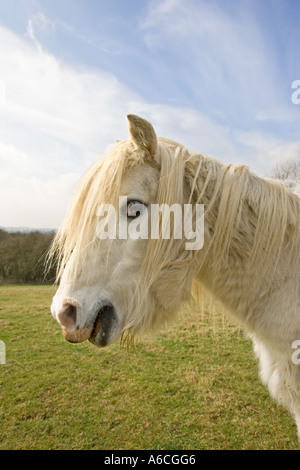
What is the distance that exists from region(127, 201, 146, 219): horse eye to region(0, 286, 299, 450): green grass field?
825 millimetres

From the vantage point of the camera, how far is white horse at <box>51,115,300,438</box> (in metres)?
1.40

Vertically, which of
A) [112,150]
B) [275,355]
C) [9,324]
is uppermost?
[112,150]

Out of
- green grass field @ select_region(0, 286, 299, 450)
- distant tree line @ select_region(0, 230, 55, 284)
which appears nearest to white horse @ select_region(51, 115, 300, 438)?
green grass field @ select_region(0, 286, 299, 450)

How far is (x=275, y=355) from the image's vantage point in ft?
5.40

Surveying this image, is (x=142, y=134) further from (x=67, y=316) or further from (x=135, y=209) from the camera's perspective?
(x=67, y=316)

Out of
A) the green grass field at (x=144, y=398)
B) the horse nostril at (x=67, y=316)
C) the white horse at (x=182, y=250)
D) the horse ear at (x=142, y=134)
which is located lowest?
the green grass field at (x=144, y=398)

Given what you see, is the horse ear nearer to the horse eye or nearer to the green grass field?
the horse eye

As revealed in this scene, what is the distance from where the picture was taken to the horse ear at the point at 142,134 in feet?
4.56

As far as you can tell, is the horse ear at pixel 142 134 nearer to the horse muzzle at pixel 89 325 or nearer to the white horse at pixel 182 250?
the white horse at pixel 182 250

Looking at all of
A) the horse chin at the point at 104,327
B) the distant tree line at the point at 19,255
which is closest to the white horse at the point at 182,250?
the horse chin at the point at 104,327

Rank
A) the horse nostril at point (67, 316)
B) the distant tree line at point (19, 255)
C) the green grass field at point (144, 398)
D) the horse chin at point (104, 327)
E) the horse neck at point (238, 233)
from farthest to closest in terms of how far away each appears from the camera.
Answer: the distant tree line at point (19, 255) → the green grass field at point (144, 398) → the horse neck at point (238, 233) → the horse chin at point (104, 327) → the horse nostril at point (67, 316)
